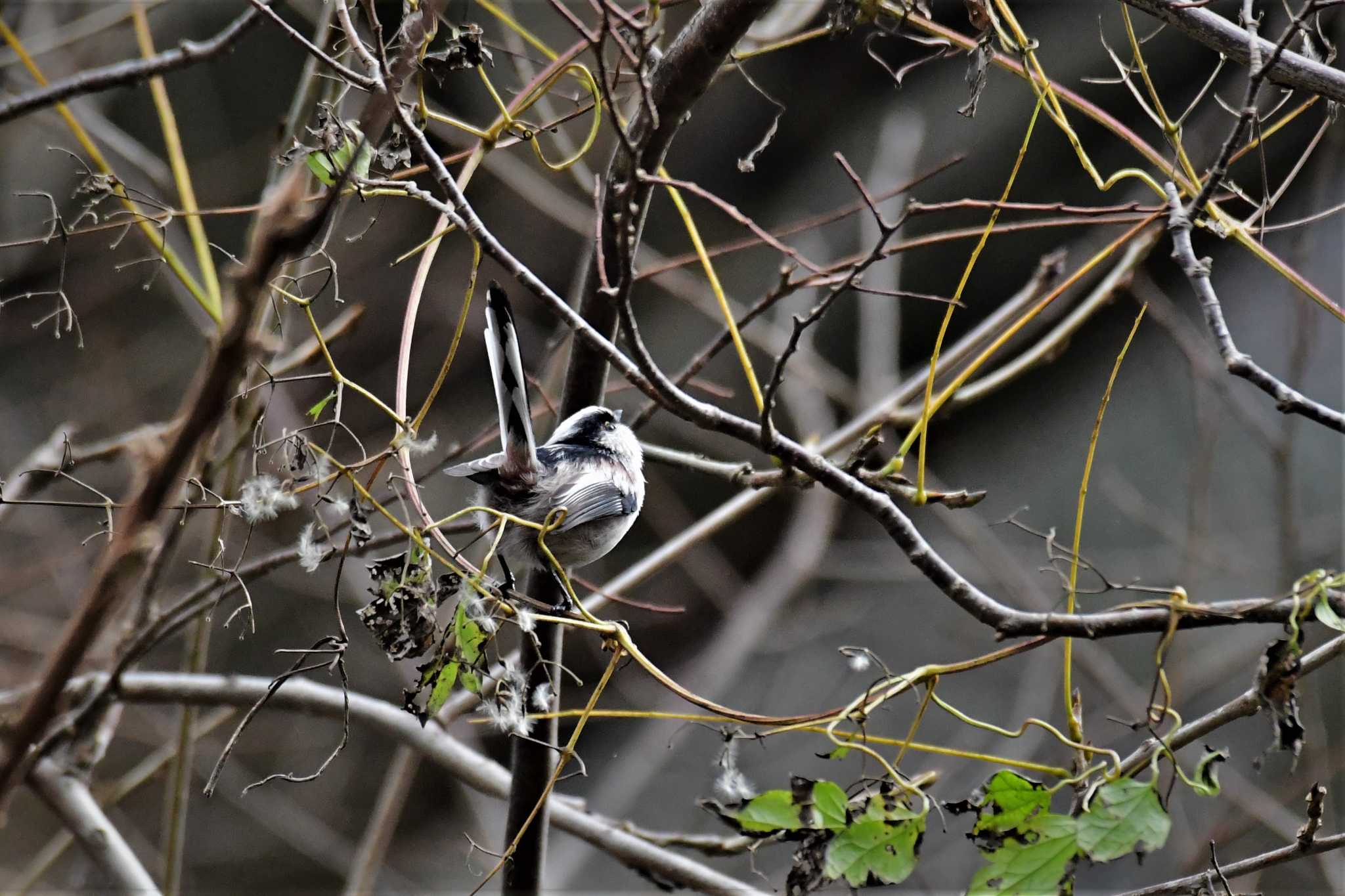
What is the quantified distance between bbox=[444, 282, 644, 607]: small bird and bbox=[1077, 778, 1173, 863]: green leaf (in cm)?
92

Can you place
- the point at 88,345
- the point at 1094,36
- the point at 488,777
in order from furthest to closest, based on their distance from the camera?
the point at 88,345, the point at 1094,36, the point at 488,777

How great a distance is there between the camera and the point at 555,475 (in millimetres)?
2053

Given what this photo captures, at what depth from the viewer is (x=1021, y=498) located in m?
5.63

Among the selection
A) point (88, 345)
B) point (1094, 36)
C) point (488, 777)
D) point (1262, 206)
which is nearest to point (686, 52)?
point (1262, 206)

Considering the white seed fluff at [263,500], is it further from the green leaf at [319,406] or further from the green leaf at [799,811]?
the green leaf at [799,811]

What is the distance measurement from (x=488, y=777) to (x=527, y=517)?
0.65 meters

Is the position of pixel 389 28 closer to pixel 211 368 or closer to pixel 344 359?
pixel 344 359

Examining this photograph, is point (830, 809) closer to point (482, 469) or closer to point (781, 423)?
point (482, 469)

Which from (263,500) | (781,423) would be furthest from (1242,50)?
(781,423)

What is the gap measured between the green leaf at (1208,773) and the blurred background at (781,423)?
10.3 ft

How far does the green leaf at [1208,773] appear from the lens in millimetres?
1104

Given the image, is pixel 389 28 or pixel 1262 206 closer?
pixel 1262 206

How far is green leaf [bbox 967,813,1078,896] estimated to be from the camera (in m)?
1.13

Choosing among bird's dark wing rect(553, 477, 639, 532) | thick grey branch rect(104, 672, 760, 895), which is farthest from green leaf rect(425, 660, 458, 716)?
thick grey branch rect(104, 672, 760, 895)
